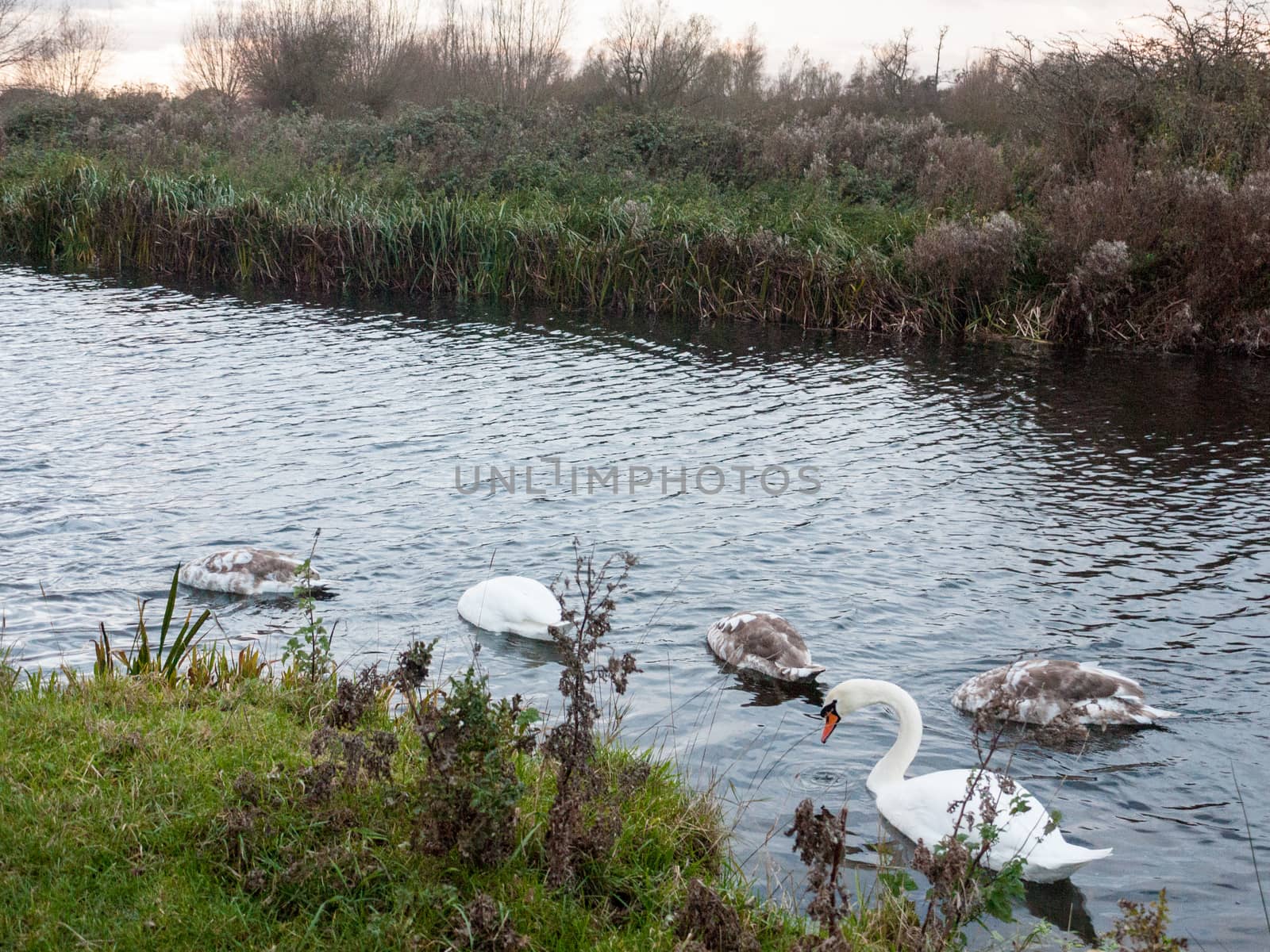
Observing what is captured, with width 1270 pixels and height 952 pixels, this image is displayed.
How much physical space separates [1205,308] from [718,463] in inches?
437

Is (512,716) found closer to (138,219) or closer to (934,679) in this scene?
(934,679)

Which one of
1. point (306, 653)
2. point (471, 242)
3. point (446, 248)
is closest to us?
point (306, 653)

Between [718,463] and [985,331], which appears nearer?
[718,463]

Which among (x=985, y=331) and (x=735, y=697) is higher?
(x=985, y=331)

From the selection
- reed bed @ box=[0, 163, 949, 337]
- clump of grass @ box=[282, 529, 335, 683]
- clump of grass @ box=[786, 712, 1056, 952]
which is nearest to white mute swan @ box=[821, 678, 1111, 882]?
clump of grass @ box=[786, 712, 1056, 952]

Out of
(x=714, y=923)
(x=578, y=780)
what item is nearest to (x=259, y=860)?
(x=578, y=780)

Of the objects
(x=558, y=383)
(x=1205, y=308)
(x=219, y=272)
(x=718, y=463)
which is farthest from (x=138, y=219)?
(x=1205, y=308)

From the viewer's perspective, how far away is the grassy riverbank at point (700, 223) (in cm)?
1977

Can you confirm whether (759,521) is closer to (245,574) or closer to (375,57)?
(245,574)

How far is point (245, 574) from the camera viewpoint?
28.3 feet

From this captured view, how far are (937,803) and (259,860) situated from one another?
3.25m

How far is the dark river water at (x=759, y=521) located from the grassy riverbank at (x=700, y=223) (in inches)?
67.9

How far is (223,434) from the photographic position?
1324cm

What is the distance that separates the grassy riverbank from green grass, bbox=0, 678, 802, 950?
17172 mm
